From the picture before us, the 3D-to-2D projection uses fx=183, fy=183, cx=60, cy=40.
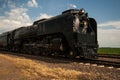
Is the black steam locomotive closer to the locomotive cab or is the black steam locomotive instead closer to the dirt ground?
the locomotive cab

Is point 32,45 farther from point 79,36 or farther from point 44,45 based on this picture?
point 79,36

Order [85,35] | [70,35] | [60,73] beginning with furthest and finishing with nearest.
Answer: [85,35], [70,35], [60,73]

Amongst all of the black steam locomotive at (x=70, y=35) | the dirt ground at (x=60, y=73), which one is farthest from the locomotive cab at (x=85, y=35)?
the dirt ground at (x=60, y=73)

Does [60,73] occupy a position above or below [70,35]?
below

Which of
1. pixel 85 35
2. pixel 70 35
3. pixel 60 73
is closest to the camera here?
pixel 60 73

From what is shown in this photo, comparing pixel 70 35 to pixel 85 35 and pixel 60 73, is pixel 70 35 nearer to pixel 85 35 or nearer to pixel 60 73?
pixel 85 35

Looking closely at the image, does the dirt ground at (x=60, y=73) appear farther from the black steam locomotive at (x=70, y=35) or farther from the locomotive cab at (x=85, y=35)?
the black steam locomotive at (x=70, y=35)

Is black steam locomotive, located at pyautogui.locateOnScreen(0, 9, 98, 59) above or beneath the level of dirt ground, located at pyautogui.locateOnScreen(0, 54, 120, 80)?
above

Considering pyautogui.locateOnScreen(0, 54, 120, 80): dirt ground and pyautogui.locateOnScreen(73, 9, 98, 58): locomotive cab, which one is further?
pyautogui.locateOnScreen(73, 9, 98, 58): locomotive cab

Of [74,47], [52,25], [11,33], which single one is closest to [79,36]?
[74,47]

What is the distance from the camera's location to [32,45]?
21625 mm

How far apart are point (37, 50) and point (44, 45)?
2.58 m

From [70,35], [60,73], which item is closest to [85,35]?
[70,35]

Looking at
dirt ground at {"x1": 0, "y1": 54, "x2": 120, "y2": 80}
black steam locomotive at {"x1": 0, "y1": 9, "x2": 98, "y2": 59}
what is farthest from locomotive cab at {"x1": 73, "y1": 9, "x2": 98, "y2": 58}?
dirt ground at {"x1": 0, "y1": 54, "x2": 120, "y2": 80}
